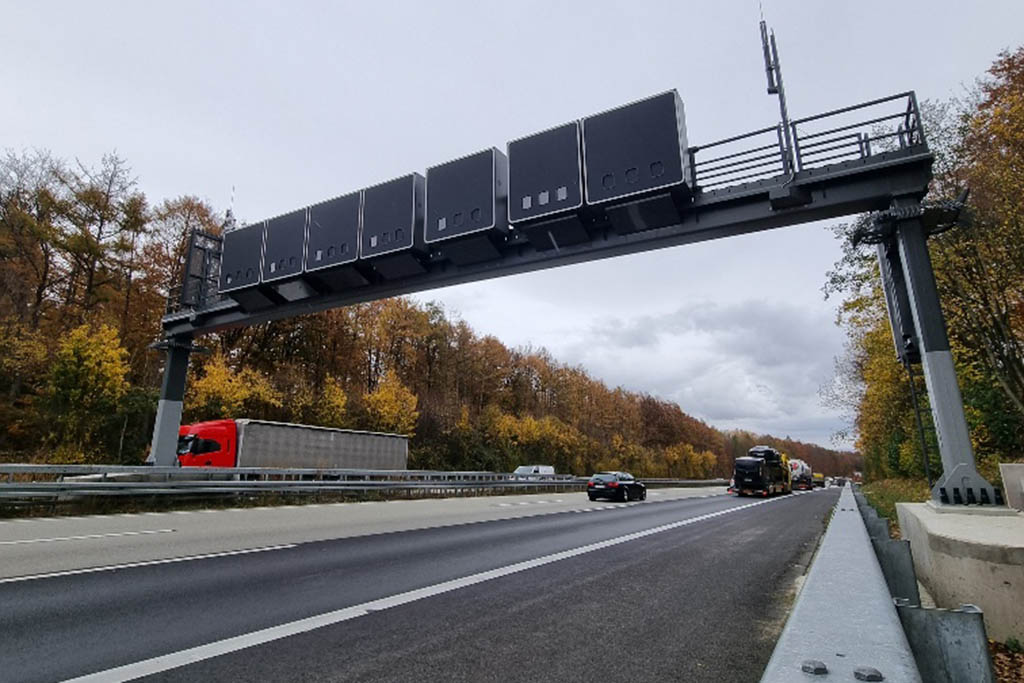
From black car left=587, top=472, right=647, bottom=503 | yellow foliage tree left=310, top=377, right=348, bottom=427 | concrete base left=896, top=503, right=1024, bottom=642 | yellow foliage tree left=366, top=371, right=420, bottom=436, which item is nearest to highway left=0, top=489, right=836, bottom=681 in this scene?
concrete base left=896, top=503, right=1024, bottom=642

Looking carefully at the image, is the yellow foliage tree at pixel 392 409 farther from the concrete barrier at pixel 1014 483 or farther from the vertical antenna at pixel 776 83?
the concrete barrier at pixel 1014 483

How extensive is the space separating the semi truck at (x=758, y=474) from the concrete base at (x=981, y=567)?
30.5 m

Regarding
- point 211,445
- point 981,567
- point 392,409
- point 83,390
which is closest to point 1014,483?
point 981,567

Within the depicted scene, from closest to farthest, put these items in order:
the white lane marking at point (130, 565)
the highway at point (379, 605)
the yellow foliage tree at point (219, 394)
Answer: the highway at point (379, 605), the white lane marking at point (130, 565), the yellow foliage tree at point (219, 394)

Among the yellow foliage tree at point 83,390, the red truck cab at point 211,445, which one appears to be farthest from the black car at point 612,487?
the yellow foliage tree at point 83,390

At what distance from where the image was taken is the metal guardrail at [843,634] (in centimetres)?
117

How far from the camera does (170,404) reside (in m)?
19.3

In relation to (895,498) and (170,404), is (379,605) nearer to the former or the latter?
(170,404)

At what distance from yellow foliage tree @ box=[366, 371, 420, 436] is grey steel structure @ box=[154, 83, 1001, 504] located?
956 inches

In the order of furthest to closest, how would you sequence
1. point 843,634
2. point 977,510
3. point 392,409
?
point 392,409, point 977,510, point 843,634

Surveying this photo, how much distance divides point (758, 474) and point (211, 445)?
3103cm

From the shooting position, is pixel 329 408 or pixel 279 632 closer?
pixel 279 632

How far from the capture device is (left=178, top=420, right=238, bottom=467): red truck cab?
22.5 meters

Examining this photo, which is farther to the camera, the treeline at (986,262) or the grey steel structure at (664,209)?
the treeline at (986,262)
